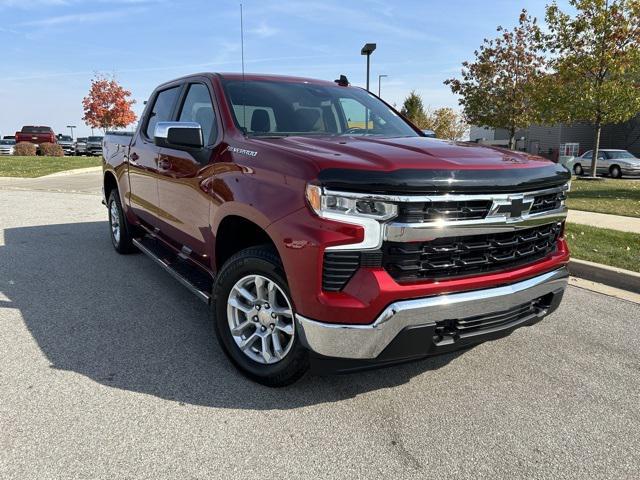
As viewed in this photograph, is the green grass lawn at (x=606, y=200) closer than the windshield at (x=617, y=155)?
Yes

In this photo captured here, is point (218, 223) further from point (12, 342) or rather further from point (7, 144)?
point (7, 144)

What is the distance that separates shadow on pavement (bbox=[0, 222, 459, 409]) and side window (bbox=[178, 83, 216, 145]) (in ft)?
4.92

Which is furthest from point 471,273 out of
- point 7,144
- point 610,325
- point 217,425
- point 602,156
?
point 7,144

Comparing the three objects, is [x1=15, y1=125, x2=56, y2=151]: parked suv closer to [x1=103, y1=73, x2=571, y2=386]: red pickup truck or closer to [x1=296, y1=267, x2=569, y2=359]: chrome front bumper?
[x1=103, y1=73, x2=571, y2=386]: red pickup truck

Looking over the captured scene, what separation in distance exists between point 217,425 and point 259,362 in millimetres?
484

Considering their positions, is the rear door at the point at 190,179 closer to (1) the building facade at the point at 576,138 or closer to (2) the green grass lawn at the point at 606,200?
(2) the green grass lawn at the point at 606,200

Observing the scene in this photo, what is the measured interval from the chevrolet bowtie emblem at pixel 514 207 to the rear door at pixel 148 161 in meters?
3.02

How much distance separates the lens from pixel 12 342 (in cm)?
362

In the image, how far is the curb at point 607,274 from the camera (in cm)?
515

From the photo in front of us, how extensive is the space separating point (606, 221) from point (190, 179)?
765cm

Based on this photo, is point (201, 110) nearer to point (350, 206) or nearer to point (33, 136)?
point (350, 206)

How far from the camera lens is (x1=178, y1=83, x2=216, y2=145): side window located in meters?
3.69

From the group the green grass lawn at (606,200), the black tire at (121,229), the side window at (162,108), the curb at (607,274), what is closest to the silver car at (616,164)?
the green grass lawn at (606,200)

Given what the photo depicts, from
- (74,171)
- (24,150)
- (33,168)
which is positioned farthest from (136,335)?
(24,150)
